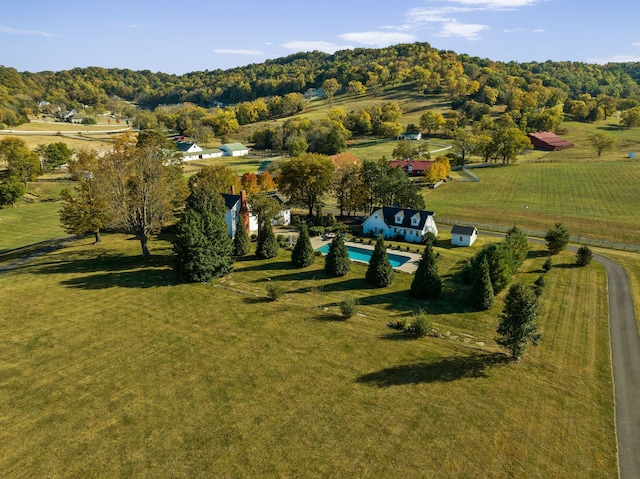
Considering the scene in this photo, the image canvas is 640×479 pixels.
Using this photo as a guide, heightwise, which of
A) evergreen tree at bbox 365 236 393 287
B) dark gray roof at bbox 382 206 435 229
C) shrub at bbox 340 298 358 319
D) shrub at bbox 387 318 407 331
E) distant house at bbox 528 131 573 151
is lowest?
shrub at bbox 387 318 407 331

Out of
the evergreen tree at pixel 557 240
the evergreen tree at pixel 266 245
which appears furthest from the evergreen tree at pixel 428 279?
the evergreen tree at pixel 557 240

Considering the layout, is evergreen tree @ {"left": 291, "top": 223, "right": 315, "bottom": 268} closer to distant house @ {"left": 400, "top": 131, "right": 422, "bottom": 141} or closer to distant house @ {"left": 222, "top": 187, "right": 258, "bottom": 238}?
distant house @ {"left": 222, "top": 187, "right": 258, "bottom": 238}

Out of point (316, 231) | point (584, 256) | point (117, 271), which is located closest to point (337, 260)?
point (316, 231)

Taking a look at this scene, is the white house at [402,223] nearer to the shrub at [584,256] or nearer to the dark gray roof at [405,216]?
the dark gray roof at [405,216]

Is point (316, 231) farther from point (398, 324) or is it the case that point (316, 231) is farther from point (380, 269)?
point (398, 324)

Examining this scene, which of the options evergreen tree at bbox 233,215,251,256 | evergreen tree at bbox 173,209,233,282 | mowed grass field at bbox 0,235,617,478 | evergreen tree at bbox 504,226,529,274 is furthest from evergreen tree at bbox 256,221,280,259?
evergreen tree at bbox 504,226,529,274
